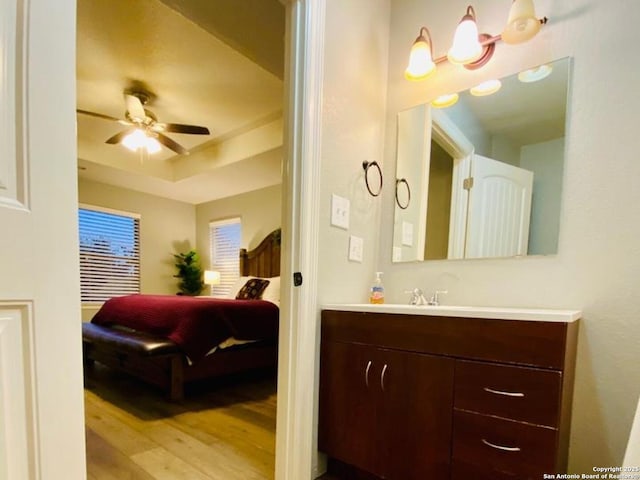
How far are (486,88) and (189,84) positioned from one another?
2.44 m

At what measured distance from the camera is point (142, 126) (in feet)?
9.48

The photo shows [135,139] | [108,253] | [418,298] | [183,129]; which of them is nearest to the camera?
[418,298]

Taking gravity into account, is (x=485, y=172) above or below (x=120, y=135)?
below

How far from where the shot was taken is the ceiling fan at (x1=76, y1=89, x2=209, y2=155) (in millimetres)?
2850

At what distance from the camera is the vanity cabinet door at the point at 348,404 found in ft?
4.29

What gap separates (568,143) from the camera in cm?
137

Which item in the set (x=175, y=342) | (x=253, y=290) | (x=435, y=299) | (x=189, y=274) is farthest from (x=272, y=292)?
(x=189, y=274)

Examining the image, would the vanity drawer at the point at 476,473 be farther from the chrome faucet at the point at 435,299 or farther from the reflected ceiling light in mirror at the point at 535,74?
the reflected ceiling light in mirror at the point at 535,74

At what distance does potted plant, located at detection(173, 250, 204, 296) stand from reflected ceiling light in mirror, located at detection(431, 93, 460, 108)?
4.75 meters

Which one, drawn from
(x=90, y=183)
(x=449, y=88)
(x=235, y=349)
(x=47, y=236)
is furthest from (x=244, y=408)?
(x=90, y=183)

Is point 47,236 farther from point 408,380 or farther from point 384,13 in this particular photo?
point 384,13

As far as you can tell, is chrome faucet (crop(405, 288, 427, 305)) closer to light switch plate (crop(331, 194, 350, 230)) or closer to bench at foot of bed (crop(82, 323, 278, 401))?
light switch plate (crop(331, 194, 350, 230))

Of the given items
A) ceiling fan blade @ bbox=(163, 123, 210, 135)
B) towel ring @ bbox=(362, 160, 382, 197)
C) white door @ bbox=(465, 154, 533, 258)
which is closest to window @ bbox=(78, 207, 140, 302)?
ceiling fan blade @ bbox=(163, 123, 210, 135)

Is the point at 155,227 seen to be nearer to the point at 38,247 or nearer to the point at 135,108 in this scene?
the point at 135,108
